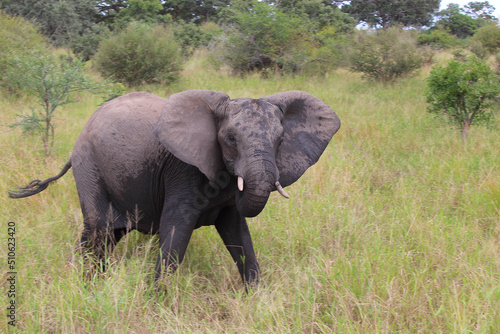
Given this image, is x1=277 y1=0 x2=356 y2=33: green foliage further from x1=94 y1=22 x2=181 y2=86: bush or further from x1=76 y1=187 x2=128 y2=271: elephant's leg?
x1=76 y1=187 x2=128 y2=271: elephant's leg

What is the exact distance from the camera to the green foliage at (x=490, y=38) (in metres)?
17.2

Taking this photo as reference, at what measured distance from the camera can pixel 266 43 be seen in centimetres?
1365

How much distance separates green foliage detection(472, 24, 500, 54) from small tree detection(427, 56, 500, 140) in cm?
1118

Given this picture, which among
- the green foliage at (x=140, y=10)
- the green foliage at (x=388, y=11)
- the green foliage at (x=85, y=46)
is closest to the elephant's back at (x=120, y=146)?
the green foliage at (x=85, y=46)

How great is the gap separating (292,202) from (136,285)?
7.08 ft

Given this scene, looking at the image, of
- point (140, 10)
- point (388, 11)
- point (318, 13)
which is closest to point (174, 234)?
point (318, 13)

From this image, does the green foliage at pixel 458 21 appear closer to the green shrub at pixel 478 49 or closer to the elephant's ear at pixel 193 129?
the green shrub at pixel 478 49

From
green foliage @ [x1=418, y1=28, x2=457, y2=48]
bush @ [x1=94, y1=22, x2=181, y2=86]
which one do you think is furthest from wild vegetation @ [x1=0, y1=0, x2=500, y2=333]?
green foliage @ [x1=418, y1=28, x2=457, y2=48]

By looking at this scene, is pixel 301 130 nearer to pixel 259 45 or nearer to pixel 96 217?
pixel 96 217

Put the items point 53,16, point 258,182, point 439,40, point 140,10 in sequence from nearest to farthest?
point 258,182
point 53,16
point 439,40
point 140,10

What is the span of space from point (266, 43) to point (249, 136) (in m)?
11.4

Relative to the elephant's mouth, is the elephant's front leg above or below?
below

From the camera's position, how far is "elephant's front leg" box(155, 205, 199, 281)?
3.15m

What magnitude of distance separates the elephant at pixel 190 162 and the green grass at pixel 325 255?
23 centimetres
